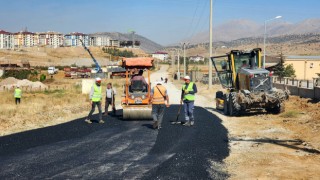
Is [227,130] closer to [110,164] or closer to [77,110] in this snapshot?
[110,164]

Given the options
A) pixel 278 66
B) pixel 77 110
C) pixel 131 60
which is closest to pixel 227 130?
pixel 131 60

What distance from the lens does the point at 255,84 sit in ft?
63.0

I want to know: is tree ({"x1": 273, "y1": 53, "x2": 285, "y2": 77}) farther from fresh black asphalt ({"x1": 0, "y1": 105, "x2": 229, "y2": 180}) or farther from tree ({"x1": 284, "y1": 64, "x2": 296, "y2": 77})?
fresh black asphalt ({"x1": 0, "y1": 105, "x2": 229, "y2": 180})

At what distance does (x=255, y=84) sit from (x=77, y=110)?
9243 mm

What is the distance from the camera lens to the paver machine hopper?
18.6 m

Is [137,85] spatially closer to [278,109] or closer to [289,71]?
[278,109]

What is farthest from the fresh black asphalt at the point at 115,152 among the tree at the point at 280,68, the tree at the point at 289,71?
the tree at the point at 289,71

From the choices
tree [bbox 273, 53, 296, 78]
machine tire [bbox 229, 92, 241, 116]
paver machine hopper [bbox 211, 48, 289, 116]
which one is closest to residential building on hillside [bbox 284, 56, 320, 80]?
tree [bbox 273, 53, 296, 78]

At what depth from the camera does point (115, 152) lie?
1024 cm

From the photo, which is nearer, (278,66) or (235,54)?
(235,54)

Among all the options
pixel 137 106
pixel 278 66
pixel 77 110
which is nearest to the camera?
pixel 137 106

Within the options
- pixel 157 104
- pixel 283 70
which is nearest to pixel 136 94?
pixel 157 104

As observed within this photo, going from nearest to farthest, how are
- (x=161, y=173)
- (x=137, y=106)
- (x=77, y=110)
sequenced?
1. (x=161, y=173)
2. (x=137, y=106)
3. (x=77, y=110)

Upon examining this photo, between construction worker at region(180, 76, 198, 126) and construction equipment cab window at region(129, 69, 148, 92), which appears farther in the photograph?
construction equipment cab window at region(129, 69, 148, 92)
